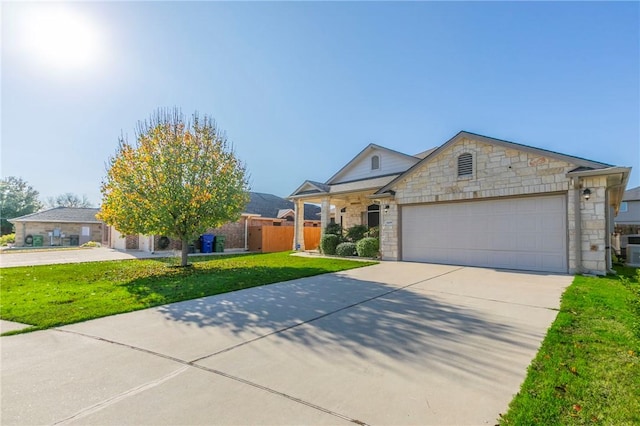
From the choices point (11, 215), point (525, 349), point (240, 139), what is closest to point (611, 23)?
point (525, 349)

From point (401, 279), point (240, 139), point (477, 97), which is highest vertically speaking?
point (477, 97)

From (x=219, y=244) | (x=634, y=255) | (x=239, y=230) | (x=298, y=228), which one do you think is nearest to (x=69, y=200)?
(x=239, y=230)

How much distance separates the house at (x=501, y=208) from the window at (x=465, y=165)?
0.12 ft

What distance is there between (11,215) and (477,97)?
173 ft

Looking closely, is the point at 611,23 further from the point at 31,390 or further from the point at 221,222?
the point at 31,390

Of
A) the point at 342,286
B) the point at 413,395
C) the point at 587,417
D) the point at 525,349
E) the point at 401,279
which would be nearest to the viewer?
the point at 587,417

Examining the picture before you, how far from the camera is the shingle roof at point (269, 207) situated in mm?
29230

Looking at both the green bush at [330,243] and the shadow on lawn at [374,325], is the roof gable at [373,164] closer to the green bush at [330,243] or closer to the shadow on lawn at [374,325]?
the green bush at [330,243]

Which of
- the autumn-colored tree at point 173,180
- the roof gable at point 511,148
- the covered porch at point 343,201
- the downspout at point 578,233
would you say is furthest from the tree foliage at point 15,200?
the downspout at point 578,233

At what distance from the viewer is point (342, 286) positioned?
7648 mm

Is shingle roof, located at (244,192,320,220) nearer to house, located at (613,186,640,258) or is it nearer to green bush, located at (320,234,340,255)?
green bush, located at (320,234,340,255)

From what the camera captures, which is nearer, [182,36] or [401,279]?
[401,279]

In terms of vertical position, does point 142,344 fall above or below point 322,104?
below

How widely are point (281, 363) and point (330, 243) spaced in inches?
522
